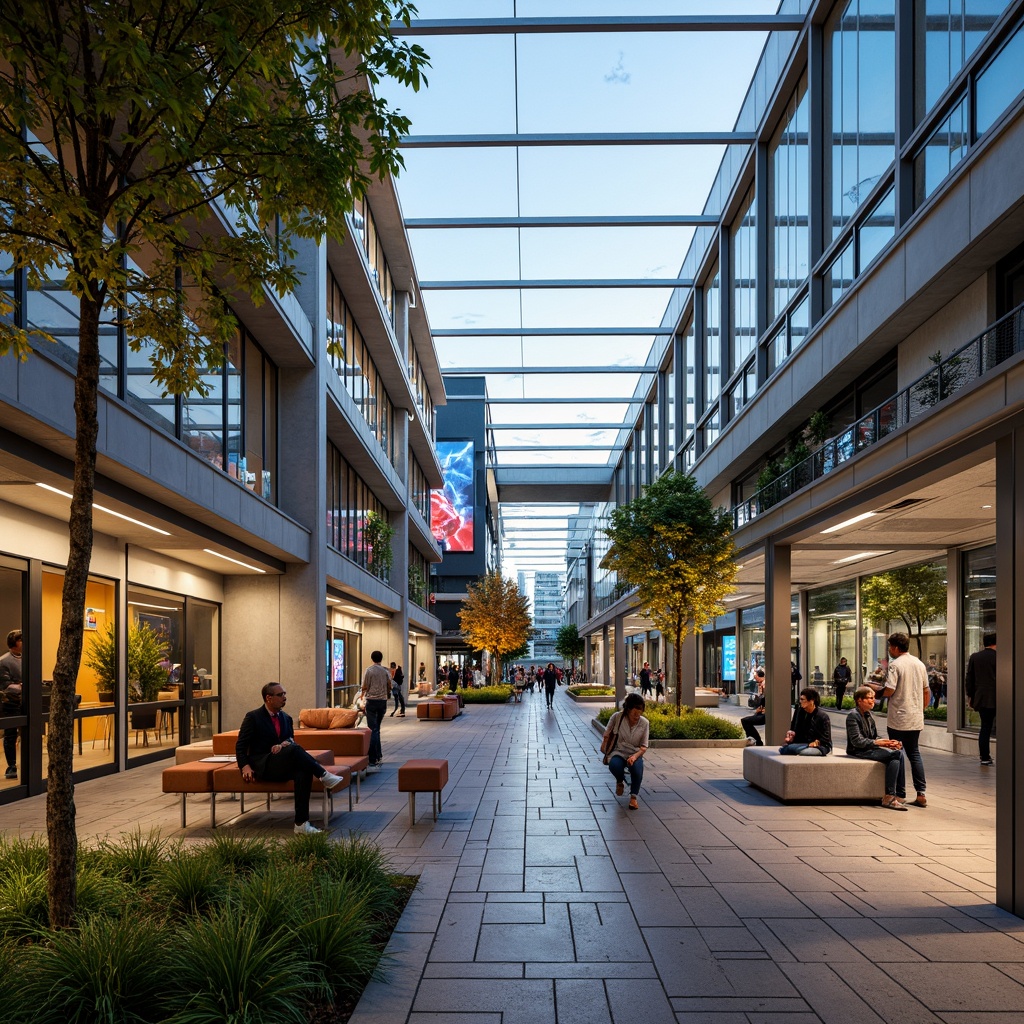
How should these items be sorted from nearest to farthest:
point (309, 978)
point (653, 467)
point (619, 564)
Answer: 1. point (309, 978)
2. point (619, 564)
3. point (653, 467)

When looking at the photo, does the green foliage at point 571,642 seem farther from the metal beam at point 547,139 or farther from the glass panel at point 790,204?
the metal beam at point 547,139

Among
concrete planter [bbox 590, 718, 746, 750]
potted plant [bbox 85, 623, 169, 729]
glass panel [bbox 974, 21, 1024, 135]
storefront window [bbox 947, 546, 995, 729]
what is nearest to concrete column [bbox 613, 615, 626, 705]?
concrete planter [bbox 590, 718, 746, 750]

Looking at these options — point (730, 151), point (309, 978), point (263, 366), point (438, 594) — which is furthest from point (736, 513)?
point (438, 594)

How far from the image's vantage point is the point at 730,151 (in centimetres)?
2923

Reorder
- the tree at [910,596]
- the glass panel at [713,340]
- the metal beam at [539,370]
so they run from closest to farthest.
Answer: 1. the tree at [910,596]
2. the glass panel at [713,340]
3. the metal beam at [539,370]

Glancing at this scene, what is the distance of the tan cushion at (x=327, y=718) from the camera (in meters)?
14.0

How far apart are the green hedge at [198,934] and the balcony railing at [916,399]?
7634 mm

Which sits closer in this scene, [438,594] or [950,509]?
[950,509]

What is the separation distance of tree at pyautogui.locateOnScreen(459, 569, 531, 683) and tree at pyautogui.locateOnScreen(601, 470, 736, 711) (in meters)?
23.5

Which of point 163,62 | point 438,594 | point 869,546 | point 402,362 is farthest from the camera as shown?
point 438,594

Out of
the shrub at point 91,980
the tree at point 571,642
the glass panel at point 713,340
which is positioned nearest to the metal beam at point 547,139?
the glass panel at point 713,340

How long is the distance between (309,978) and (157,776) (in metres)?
10.3

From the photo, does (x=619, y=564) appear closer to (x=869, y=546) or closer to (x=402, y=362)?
(x=869, y=546)

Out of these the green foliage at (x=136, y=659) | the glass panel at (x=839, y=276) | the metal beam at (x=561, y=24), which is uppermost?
the metal beam at (x=561, y=24)
